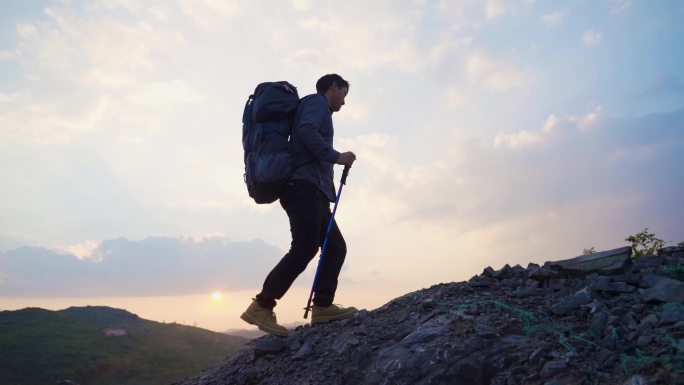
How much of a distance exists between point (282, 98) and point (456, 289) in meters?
3.48

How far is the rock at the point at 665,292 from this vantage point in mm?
4664

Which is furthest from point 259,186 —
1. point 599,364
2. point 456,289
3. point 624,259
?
point 624,259

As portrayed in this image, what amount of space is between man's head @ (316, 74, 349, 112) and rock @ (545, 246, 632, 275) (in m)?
3.70

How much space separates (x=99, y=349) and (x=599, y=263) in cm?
1510

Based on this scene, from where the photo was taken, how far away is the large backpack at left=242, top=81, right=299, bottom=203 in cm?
618

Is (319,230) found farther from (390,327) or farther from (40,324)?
(40,324)

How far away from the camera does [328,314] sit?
6.89 meters

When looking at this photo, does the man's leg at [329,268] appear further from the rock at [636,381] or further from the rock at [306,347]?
the rock at [636,381]

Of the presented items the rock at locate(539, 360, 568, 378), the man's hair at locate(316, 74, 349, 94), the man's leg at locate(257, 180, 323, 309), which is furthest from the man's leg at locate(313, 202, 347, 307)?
the rock at locate(539, 360, 568, 378)

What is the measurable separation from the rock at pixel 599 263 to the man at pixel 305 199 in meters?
3.14

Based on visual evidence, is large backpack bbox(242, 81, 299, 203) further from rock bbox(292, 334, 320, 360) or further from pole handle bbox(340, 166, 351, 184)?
rock bbox(292, 334, 320, 360)

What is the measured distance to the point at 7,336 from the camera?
15.6 meters

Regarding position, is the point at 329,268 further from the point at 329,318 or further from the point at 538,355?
the point at 538,355

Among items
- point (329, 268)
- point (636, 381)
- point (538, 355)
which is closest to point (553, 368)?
point (538, 355)
